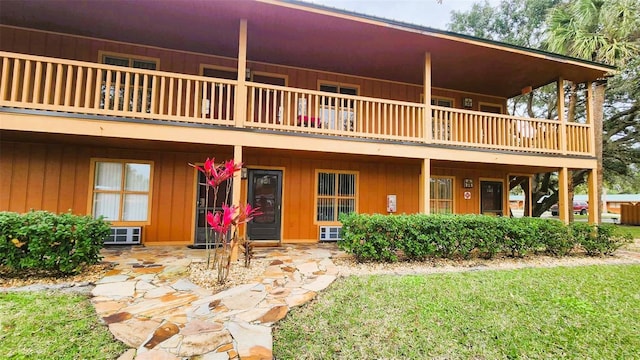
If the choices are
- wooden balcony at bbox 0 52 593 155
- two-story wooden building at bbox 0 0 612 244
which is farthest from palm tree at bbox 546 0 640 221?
wooden balcony at bbox 0 52 593 155

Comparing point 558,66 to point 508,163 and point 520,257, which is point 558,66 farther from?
point 520,257

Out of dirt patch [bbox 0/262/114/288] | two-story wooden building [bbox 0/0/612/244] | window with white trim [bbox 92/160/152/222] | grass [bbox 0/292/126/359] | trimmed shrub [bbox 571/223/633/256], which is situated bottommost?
grass [bbox 0/292/126/359]

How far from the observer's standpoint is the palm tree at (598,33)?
924 cm

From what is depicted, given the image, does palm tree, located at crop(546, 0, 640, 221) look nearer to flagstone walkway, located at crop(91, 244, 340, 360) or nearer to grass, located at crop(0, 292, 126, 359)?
flagstone walkway, located at crop(91, 244, 340, 360)

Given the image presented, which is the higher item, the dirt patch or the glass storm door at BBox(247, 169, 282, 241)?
the glass storm door at BBox(247, 169, 282, 241)

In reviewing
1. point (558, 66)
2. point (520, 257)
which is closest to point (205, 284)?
point (520, 257)

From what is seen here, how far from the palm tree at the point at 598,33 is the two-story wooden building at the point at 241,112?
1.95 metres

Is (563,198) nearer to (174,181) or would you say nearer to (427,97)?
Result: (427,97)

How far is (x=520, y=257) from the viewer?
6.61m

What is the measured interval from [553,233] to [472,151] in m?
2.55

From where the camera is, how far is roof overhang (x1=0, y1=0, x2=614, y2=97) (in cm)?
573

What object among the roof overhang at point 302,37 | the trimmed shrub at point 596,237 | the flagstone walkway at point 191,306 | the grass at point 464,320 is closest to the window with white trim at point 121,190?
the flagstone walkway at point 191,306

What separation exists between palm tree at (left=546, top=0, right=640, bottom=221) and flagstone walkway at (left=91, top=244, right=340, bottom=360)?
33.6 feet

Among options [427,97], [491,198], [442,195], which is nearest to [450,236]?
[427,97]
